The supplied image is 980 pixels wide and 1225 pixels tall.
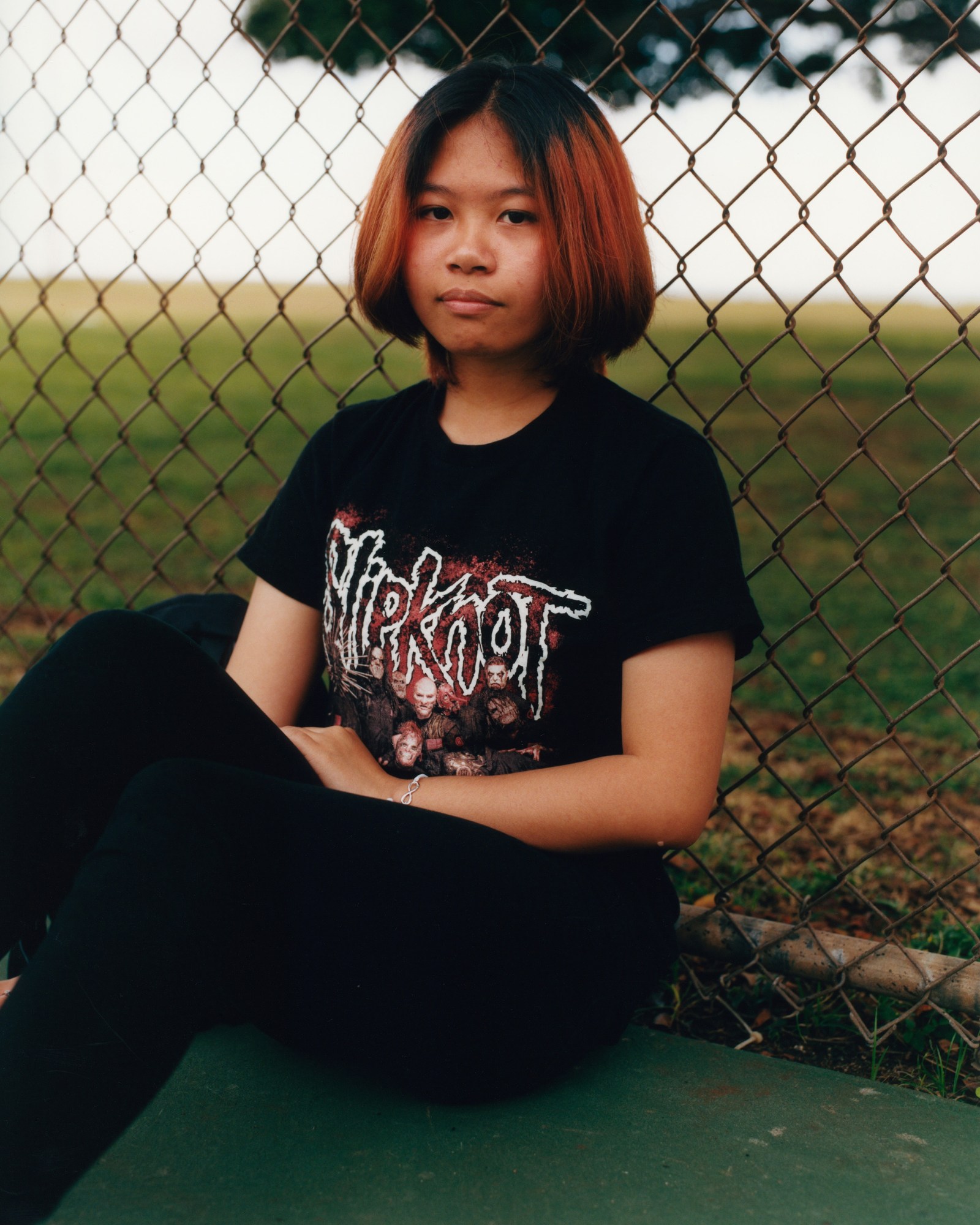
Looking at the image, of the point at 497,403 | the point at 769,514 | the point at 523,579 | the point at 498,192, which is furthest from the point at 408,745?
the point at 769,514

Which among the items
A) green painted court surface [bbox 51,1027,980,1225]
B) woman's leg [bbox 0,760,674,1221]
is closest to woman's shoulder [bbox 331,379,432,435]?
woman's leg [bbox 0,760,674,1221]

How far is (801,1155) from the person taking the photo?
5.17 ft

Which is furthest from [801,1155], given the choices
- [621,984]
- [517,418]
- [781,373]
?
[781,373]

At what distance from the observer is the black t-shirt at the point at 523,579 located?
1.57 m

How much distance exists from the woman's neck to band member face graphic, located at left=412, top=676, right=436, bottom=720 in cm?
39

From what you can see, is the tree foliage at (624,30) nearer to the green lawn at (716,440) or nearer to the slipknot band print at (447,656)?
the green lawn at (716,440)

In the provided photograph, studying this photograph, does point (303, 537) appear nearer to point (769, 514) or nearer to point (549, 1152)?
point (549, 1152)

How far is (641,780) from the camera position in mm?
1537

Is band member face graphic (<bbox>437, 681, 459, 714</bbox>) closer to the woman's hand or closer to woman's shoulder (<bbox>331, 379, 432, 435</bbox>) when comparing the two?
the woman's hand

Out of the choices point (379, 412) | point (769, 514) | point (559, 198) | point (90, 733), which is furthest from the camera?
point (769, 514)

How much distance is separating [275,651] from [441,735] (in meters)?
0.38

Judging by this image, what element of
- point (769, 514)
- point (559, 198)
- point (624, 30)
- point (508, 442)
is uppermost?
point (624, 30)

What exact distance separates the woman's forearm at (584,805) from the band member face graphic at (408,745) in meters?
0.14

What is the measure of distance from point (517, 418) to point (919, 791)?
7.51 feet
